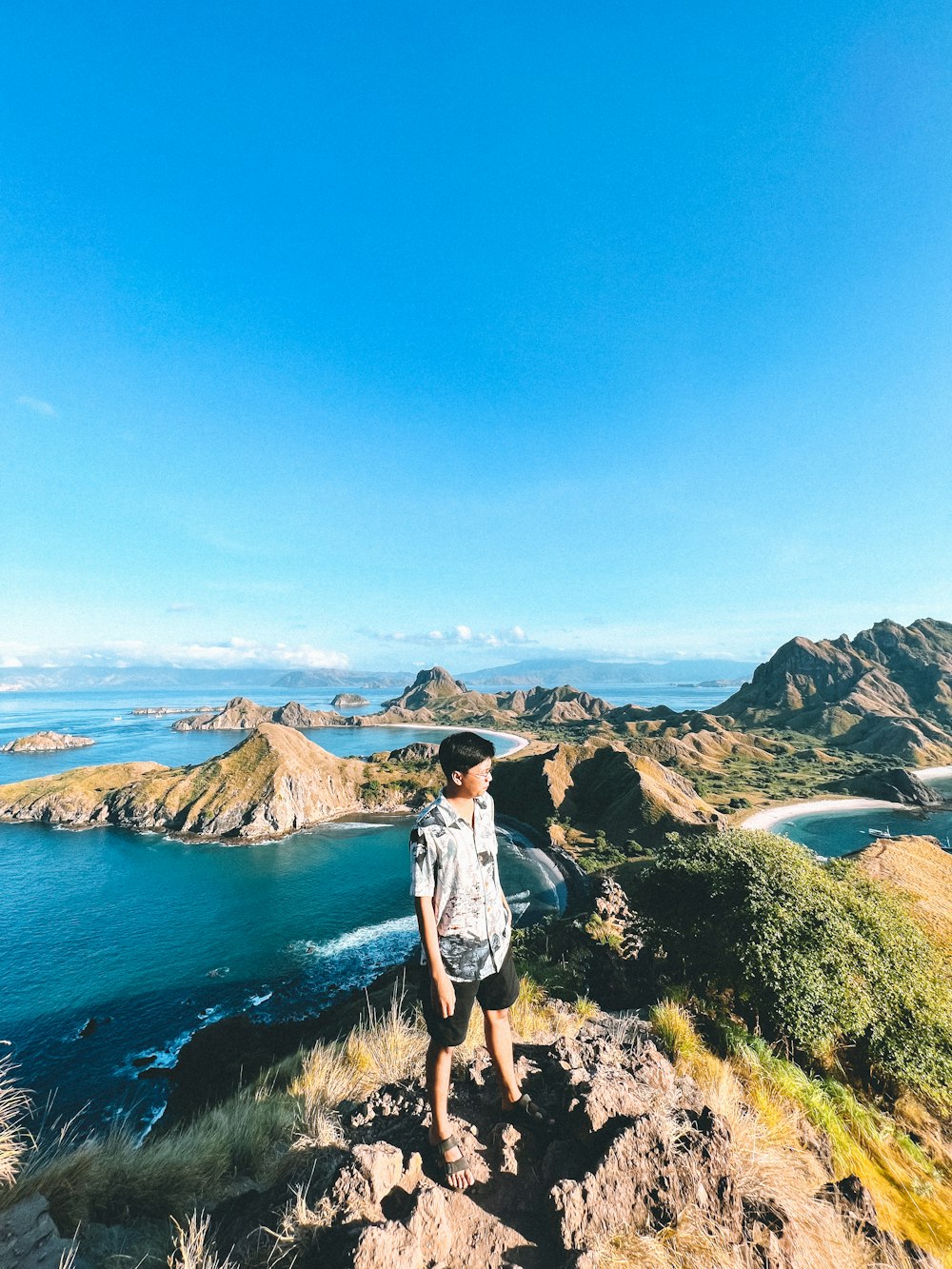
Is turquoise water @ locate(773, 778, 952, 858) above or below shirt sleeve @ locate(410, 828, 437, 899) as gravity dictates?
below

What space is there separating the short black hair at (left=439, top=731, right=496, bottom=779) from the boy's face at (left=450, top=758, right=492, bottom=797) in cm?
3

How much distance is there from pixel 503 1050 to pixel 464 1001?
3.31ft

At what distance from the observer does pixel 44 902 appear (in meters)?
43.8

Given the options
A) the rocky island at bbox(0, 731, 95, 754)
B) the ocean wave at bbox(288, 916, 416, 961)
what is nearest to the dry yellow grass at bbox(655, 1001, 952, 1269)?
the ocean wave at bbox(288, 916, 416, 961)

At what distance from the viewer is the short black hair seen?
13.7 ft

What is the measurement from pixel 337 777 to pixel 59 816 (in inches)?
1416

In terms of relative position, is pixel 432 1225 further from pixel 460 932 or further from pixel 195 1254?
pixel 460 932

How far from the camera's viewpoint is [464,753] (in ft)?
13.8

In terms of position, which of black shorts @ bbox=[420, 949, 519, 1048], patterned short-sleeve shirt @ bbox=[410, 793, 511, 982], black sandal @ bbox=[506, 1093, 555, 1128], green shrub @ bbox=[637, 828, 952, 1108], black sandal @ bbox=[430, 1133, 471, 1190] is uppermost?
patterned short-sleeve shirt @ bbox=[410, 793, 511, 982]

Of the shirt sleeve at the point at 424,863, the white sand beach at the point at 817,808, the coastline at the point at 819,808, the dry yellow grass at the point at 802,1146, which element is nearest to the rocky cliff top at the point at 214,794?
the white sand beach at the point at 817,808

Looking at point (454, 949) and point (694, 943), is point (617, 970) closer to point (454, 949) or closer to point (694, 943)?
point (694, 943)

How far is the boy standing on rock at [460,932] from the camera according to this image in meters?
3.81

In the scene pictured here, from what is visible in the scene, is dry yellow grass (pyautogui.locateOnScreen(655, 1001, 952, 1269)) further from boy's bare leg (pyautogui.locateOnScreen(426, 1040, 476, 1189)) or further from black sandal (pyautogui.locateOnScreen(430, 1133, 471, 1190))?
boy's bare leg (pyautogui.locateOnScreen(426, 1040, 476, 1189))

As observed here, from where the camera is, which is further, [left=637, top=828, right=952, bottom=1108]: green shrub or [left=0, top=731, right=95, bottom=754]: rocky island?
[left=0, top=731, right=95, bottom=754]: rocky island
